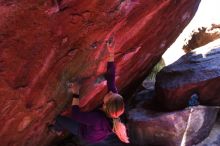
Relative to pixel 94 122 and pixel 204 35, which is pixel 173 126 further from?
pixel 204 35

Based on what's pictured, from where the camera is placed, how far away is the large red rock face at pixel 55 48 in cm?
464

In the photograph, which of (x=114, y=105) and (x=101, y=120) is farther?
(x=101, y=120)

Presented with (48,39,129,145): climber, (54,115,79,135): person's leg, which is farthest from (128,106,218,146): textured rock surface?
(48,39,129,145): climber

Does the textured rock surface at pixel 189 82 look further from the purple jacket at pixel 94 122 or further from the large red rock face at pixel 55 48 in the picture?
the purple jacket at pixel 94 122

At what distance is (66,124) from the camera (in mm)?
5988

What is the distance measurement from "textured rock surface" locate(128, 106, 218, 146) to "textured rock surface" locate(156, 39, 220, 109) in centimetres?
34

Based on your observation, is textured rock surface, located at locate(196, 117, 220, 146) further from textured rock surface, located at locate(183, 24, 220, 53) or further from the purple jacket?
textured rock surface, located at locate(183, 24, 220, 53)

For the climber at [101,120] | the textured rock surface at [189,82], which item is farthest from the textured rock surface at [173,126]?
the climber at [101,120]

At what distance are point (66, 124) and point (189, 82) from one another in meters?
3.82

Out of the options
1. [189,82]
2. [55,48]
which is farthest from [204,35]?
[55,48]

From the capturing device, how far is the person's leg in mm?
5773

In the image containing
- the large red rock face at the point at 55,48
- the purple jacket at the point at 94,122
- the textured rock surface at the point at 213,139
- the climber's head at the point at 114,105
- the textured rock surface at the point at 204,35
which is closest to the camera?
the large red rock face at the point at 55,48

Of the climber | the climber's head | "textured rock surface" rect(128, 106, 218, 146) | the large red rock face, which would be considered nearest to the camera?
the large red rock face

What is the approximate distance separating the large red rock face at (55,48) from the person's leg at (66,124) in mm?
262
